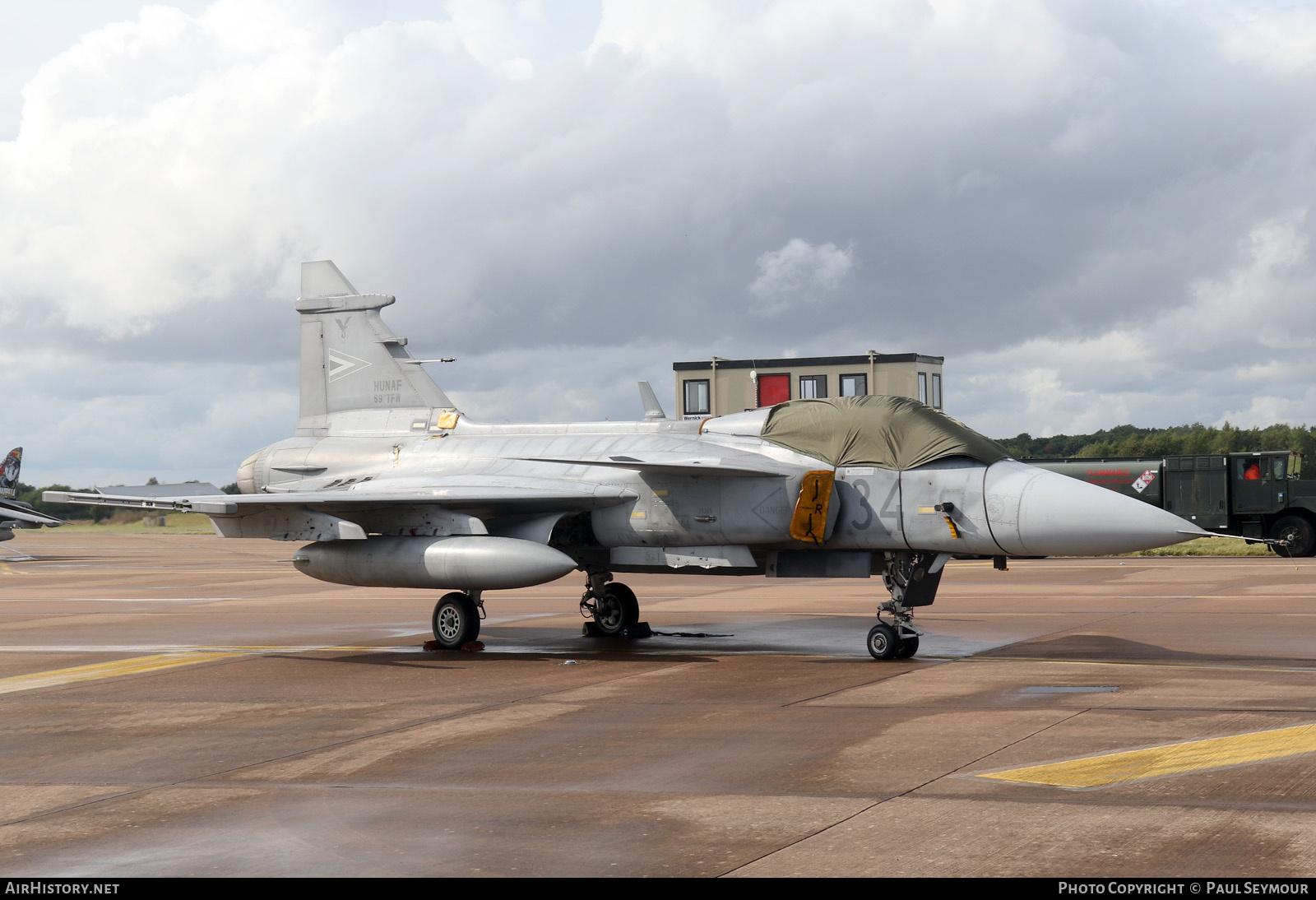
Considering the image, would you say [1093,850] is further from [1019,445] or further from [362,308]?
[1019,445]

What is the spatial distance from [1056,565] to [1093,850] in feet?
94.4

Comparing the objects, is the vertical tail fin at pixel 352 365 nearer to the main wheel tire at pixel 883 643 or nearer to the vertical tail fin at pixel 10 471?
the main wheel tire at pixel 883 643

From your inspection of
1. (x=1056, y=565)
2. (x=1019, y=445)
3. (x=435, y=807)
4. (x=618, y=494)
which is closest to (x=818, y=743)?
(x=435, y=807)

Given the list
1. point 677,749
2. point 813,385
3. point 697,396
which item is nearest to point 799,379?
point 813,385

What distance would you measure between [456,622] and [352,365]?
4.73 meters

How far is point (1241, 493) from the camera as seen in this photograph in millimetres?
34531

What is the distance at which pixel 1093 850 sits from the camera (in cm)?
585

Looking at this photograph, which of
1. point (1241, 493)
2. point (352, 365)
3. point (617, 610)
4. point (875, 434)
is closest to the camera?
point (875, 434)

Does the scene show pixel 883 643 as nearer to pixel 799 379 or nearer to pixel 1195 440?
pixel 799 379

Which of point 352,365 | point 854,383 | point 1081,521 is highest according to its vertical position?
point 854,383

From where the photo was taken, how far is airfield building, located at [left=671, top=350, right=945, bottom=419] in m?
43.0

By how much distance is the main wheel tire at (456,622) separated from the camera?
15641 mm

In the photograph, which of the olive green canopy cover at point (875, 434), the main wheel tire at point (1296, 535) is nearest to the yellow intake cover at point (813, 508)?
the olive green canopy cover at point (875, 434)

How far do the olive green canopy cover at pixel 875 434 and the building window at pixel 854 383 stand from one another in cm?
2906
